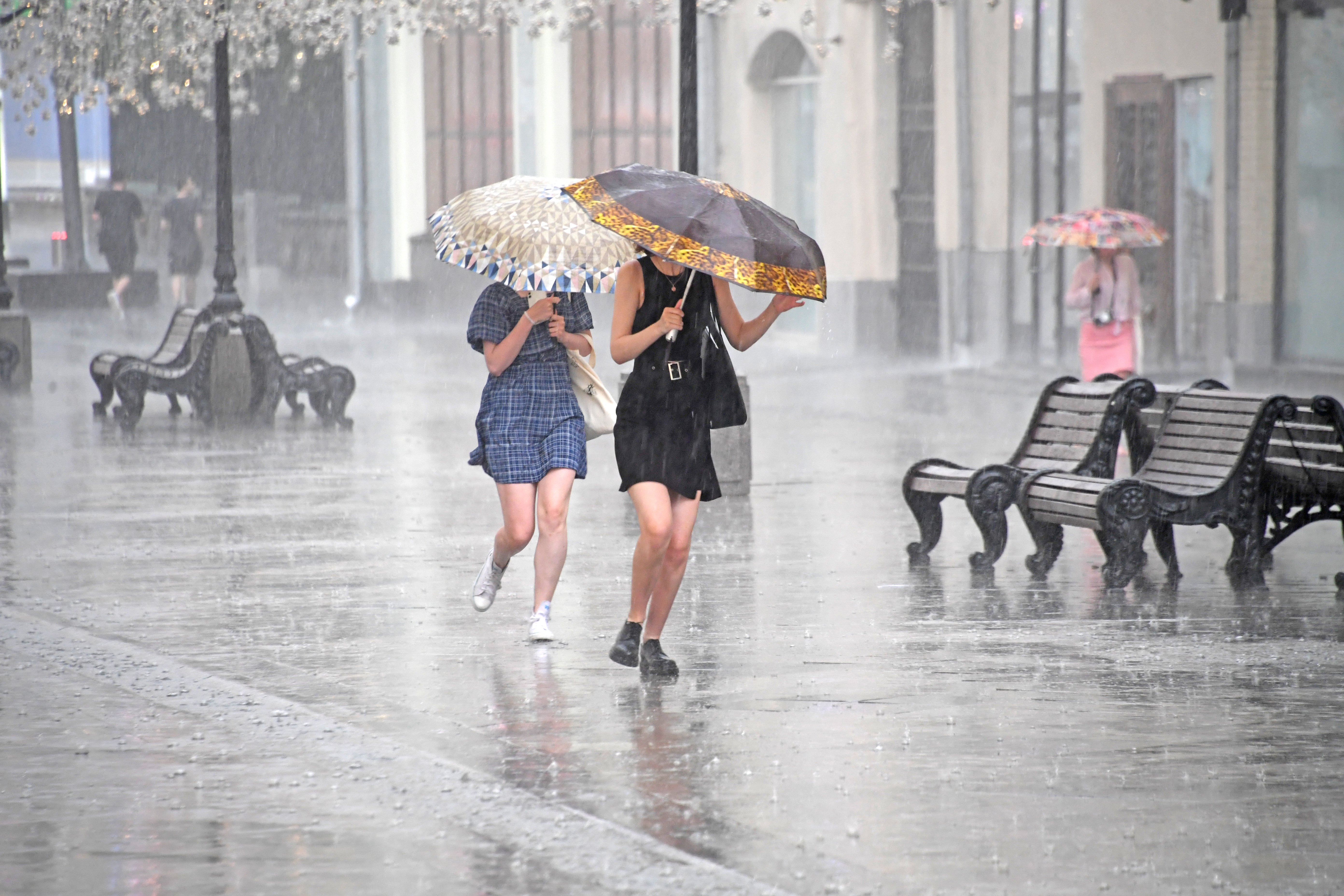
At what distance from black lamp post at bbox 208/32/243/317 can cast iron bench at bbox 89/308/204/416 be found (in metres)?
0.29

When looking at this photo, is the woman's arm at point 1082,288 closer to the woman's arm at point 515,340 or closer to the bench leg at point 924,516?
the bench leg at point 924,516

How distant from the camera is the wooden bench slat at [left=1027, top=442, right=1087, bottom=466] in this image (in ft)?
34.8

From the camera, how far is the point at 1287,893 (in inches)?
205

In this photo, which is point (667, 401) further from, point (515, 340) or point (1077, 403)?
point (1077, 403)

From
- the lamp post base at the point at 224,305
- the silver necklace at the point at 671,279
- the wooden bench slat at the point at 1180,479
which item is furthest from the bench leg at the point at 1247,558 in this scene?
the lamp post base at the point at 224,305

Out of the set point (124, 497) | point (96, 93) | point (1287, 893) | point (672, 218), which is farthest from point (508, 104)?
point (1287, 893)

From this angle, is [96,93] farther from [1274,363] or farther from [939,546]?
[939,546]

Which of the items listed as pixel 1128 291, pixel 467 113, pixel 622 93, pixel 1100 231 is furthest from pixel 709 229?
pixel 467 113

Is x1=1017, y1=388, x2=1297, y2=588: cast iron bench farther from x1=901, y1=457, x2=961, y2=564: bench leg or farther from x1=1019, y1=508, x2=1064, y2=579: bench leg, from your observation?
x1=901, y1=457, x2=961, y2=564: bench leg

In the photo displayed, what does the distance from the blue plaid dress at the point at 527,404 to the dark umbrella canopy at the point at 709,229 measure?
867mm

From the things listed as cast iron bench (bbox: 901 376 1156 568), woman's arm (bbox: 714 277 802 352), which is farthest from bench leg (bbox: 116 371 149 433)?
woman's arm (bbox: 714 277 802 352)

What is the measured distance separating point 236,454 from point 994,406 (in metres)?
7.13

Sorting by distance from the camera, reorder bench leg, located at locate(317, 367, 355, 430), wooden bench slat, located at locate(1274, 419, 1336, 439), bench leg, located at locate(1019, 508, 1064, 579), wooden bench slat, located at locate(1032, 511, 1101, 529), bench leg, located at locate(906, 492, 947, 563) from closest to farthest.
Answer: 1. wooden bench slat, located at locate(1032, 511, 1101, 529)
2. wooden bench slat, located at locate(1274, 419, 1336, 439)
3. bench leg, located at locate(1019, 508, 1064, 579)
4. bench leg, located at locate(906, 492, 947, 563)
5. bench leg, located at locate(317, 367, 355, 430)

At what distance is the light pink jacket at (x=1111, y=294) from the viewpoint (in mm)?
15555
